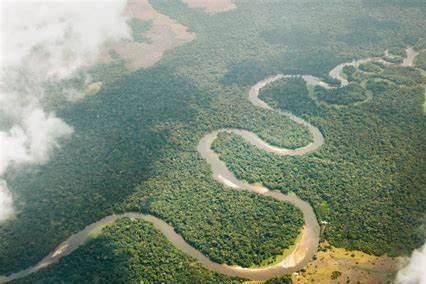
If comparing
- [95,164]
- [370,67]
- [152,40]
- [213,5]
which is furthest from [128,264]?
[213,5]

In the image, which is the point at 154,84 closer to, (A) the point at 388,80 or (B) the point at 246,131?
(B) the point at 246,131

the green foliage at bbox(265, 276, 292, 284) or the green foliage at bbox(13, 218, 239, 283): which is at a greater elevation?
the green foliage at bbox(265, 276, 292, 284)

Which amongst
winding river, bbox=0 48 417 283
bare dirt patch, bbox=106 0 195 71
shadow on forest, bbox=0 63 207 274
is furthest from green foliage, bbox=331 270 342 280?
bare dirt patch, bbox=106 0 195 71

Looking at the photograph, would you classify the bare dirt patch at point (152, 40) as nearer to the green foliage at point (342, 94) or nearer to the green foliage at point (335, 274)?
the green foliage at point (342, 94)

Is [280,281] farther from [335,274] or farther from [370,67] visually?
[370,67]

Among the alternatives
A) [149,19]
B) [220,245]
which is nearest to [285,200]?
[220,245]

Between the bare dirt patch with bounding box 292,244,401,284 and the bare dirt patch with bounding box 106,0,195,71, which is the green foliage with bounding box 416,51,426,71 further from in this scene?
the bare dirt patch with bounding box 292,244,401,284

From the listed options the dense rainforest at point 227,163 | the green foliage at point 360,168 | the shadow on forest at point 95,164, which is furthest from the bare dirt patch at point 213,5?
the green foliage at point 360,168
